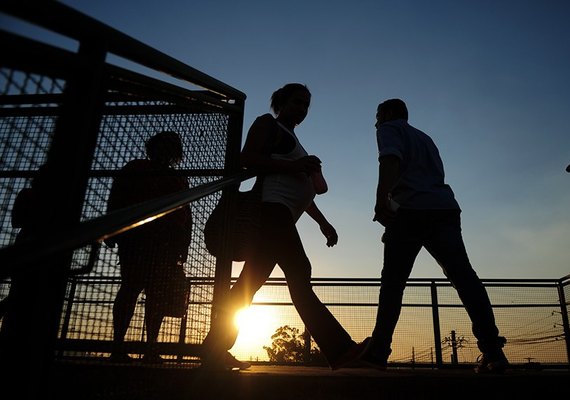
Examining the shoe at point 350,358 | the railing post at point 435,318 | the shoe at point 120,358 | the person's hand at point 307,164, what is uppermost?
the person's hand at point 307,164

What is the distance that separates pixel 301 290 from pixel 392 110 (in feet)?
5.17

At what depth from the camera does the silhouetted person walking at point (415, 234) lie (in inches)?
113

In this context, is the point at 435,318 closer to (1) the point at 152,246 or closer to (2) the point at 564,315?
(2) the point at 564,315

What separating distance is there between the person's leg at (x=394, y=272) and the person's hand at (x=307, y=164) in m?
0.70

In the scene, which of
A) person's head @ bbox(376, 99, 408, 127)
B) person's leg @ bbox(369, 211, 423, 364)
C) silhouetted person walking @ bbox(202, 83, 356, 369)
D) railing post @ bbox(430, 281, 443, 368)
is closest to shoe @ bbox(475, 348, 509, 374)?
person's leg @ bbox(369, 211, 423, 364)

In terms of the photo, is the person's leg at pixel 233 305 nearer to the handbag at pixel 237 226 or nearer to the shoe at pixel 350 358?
the handbag at pixel 237 226

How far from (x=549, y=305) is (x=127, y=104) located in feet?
22.3

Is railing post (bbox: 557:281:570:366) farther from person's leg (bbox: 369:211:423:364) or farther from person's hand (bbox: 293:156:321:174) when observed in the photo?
person's hand (bbox: 293:156:321:174)

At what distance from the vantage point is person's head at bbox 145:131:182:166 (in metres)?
2.40

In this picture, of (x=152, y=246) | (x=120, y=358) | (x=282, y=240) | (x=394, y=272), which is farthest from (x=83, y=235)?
(x=394, y=272)

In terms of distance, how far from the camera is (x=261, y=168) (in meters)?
2.93

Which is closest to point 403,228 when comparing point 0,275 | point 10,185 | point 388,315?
point 388,315

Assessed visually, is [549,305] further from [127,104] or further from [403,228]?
[127,104]

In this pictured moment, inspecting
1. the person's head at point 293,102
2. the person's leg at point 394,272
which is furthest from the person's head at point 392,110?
the person's leg at point 394,272
